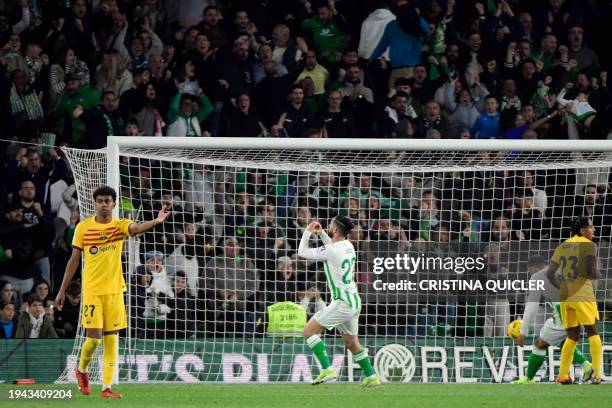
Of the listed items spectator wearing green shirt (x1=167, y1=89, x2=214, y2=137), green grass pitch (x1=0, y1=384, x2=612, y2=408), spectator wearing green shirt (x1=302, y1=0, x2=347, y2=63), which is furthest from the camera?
spectator wearing green shirt (x1=302, y1=0, x2=347, y2=63)

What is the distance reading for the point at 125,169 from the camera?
17.0 meters

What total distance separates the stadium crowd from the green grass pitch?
2.41 m

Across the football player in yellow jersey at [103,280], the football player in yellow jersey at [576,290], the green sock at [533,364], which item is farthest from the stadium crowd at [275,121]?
the football player in yellow jersey at [103,280]

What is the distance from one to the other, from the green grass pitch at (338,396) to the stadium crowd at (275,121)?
2412 millimetres

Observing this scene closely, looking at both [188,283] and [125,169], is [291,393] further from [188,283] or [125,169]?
[125,169]

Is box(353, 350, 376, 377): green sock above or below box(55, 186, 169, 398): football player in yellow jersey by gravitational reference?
below

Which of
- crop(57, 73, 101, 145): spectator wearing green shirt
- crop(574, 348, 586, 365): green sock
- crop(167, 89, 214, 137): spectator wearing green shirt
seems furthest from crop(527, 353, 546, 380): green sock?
crop(57, 73, 101, 145): spectator wearing green shirt

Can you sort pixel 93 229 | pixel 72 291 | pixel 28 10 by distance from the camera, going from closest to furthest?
pixel 93 229 → pixel 72 291 → pixel 28 10

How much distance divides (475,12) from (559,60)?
1.55m

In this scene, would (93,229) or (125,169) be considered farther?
(125,169)

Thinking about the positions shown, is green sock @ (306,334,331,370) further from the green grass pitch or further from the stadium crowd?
the stadium crowd

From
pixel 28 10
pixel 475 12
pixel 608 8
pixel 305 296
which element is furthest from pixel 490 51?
pixel 28 10

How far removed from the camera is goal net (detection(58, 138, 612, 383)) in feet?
50.3

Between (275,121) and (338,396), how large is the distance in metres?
7.30
